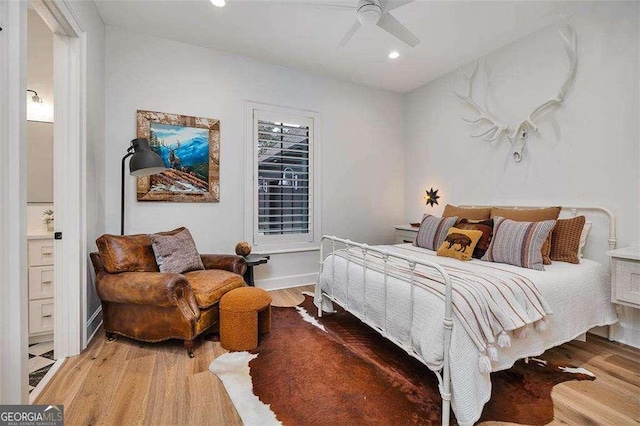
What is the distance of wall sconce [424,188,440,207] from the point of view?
4180 millimetres

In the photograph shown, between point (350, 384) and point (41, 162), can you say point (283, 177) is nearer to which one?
point (41, 162)

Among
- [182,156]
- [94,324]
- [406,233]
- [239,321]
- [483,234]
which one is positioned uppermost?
[182,156]

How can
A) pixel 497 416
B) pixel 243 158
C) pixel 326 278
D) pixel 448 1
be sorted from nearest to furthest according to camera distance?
pixel 497 416, pixel 448 1, pixel 326 278, pixel 243 158

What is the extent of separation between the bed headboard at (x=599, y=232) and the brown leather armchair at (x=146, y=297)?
328 centimetres

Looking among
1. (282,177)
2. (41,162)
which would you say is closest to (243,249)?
(282,177)

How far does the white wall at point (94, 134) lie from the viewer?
2369mm

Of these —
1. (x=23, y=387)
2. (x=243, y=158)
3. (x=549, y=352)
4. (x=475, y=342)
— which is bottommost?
(x=549, y=352)

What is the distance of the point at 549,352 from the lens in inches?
90.7

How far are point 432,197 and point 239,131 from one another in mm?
2833

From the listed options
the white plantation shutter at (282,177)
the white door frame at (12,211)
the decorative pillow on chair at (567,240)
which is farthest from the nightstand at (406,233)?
the white door frame at (12,211)

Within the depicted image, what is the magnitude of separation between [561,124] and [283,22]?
289 centimetres

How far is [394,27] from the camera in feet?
7.36

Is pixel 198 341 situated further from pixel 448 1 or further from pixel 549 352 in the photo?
pixel 448 1

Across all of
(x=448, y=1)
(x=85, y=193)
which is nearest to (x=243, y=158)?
(x=85, y=193)
